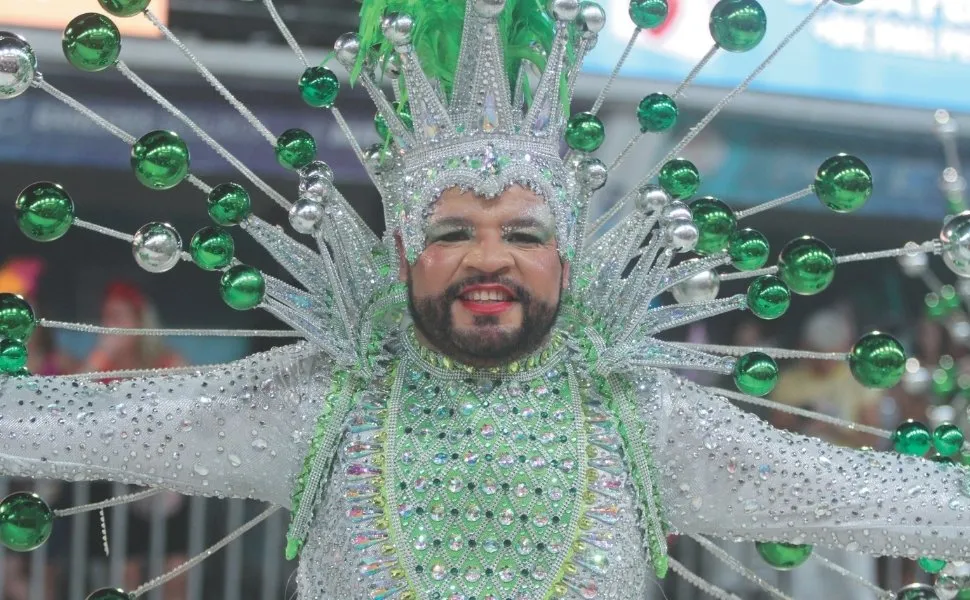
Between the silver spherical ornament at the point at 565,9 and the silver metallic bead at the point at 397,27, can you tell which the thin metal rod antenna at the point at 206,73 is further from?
the silver spherical ornament at the point at 565,9

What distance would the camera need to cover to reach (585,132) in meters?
2.66

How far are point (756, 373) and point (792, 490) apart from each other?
221mm

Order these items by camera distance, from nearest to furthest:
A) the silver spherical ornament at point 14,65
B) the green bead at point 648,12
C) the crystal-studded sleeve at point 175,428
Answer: the silver spherical ornament at point 14,65
the crystal-studded sleeve at point 175,428
the green bead at point 648,12

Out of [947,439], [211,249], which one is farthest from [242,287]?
[947,439]

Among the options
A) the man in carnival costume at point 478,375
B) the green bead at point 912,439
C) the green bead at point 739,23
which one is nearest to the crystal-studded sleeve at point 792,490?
the man in carnival costume at point 478,375

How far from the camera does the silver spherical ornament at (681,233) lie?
8.41ft

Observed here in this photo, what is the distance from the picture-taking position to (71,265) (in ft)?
21.9

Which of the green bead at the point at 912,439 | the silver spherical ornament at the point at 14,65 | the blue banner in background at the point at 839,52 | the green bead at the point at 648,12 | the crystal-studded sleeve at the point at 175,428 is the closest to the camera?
the silver spherical ornament at the point at 14,65

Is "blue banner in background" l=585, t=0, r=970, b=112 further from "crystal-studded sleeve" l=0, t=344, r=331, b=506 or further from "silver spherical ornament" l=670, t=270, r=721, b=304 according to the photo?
"crystal-studded sleeve" l=0, t=344, r=331, b=506

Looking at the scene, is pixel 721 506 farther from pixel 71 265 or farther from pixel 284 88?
pixel 71 265

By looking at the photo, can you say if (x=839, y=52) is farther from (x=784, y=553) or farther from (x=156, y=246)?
(x=156, y=246)

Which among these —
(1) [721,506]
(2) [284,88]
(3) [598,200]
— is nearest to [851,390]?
(3) [598,200]

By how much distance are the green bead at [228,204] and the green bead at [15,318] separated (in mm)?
369

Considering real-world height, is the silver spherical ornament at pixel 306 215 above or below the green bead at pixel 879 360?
above
